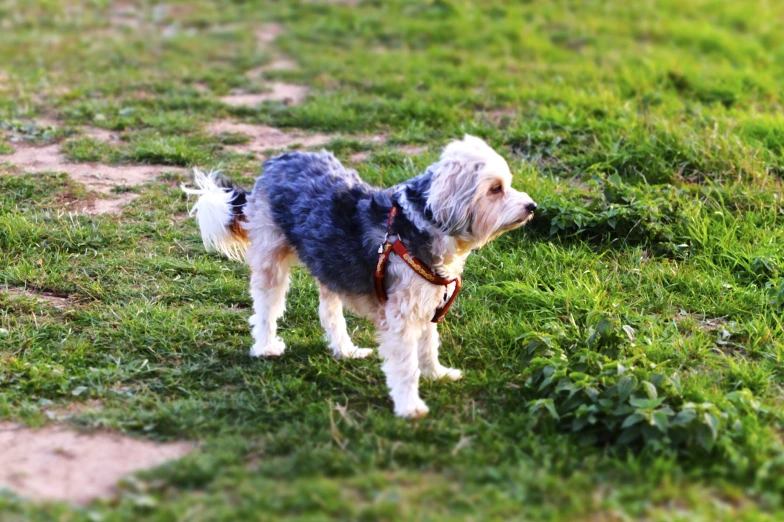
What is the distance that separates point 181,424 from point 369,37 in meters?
8.63

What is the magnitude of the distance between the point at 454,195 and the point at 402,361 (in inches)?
37.5

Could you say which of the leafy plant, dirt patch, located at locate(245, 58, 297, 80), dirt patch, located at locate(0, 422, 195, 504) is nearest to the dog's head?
the leafy plant

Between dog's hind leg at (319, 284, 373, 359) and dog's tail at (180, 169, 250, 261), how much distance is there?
0.69 m

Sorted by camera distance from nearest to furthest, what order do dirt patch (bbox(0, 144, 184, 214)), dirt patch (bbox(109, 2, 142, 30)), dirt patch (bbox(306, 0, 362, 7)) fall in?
1. dirt patch (bbox(0, 144, 184, 214))
2. dirt patch (bbox(109, 2, 142, 30))
3. dirt patch (bbox(306, 0, 362, 7))

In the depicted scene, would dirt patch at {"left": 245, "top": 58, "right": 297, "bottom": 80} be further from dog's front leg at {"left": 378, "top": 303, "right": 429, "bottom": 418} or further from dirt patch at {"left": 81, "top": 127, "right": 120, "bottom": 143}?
dog's front leg at {"left": 378, "top": 303, "right": 429, "bottom": 418}

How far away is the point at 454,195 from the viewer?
439cm

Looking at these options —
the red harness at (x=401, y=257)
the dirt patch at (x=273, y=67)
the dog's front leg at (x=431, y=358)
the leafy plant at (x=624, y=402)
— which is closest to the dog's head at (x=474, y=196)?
the red harness at (x=401, y=257)

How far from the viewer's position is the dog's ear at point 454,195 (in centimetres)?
438

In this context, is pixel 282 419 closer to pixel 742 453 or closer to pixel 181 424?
pixel 181 424

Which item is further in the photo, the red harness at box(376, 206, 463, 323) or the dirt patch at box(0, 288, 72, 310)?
the dirt patch at box(0, 288, 72, 310)

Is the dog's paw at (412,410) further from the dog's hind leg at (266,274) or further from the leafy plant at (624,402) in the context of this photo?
the dog's hind leg at (266,274)

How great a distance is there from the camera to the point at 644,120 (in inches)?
318

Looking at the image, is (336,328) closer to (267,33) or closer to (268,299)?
(268,299)

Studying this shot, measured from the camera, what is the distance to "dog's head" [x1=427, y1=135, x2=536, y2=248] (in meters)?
4.38
